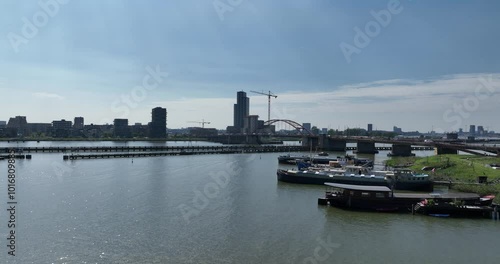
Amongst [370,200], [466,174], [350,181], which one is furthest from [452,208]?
[466,174]

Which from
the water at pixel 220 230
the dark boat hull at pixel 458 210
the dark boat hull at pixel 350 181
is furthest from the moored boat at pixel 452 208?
the dark boat hull at pixel 350 181

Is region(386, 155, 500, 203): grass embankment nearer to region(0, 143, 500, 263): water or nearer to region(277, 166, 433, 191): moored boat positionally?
region(277, 166, 433, 191): moored boat

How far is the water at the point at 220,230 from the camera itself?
19.4m

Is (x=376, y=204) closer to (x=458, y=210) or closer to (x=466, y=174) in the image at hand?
(x=458, y=210)

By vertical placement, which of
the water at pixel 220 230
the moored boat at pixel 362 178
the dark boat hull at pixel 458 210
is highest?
the moored boat at pixel 362 178

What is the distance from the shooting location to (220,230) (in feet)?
76.9

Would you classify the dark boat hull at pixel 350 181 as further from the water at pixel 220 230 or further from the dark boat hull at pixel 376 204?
the dark boat hull at pixel 376 204

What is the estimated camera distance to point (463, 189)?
3681cm

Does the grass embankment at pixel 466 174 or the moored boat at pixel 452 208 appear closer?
the moored boat at pixel 452 208

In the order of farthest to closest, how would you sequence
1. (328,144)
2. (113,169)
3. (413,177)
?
(328,144) → (113,169) → (413,177)

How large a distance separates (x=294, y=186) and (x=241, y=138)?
136m

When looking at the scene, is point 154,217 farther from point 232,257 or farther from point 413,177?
point 413,177

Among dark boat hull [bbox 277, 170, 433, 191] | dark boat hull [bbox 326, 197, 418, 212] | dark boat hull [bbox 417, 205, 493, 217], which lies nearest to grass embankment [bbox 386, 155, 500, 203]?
dark boat hull [bbox 277, 170, 433, 191]

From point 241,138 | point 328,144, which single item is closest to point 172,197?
point 328,144
